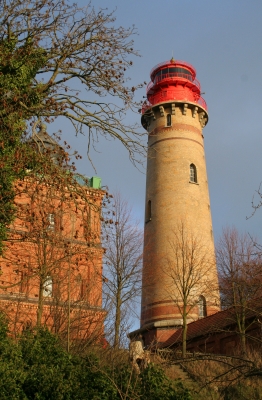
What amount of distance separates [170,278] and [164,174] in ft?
20.1

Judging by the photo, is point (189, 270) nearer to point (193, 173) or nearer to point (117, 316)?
point (193, 173)

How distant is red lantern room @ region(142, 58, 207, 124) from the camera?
1243 inches

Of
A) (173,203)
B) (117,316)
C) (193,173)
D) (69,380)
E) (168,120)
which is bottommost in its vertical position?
(69,380)

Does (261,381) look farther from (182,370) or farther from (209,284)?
(209,284)

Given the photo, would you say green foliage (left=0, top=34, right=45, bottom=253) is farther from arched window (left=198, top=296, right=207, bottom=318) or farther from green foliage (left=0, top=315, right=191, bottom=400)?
arched window (left=198, top=296, right=207, bottom=318)

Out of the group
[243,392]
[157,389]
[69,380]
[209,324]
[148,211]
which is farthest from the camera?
[148,211]

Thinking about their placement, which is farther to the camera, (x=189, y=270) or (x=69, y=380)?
(x=189, y=270)

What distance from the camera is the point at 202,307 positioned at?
27250 mm

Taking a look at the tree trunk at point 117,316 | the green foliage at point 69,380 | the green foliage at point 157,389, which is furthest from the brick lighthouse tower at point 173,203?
the green foliage at point 157,389

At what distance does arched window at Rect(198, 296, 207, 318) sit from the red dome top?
40.3 ft

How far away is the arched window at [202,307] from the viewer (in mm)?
27031

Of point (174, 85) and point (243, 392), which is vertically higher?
point (174, 85)

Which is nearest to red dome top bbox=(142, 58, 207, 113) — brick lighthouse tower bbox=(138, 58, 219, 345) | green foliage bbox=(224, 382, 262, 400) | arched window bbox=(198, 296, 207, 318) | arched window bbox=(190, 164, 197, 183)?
brick lighthouse tower bbox=(138, 58, 219, 345)

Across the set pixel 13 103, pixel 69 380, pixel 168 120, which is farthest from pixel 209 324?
pixel 13 103
